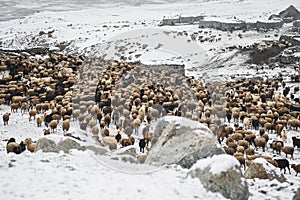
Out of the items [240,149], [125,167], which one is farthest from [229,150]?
[125,167]

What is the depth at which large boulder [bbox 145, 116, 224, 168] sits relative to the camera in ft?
33.3

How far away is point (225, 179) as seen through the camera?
8414 millimetres

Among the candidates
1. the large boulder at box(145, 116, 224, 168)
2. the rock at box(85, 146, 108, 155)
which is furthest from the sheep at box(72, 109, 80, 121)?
the large boulder at box(145, 116, 224, 168)

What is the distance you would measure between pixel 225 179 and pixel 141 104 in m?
12.7

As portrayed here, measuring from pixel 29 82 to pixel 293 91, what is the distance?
17912 mm

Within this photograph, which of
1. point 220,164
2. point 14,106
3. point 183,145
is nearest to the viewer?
point 220,164

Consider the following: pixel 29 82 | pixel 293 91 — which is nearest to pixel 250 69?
pixel 293 91

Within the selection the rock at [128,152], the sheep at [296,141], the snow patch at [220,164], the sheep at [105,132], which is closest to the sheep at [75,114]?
the sheep at [105,132]

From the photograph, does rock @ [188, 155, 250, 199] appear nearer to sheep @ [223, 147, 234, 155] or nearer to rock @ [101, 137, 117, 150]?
sheep @ [223, 147, 234, 155]

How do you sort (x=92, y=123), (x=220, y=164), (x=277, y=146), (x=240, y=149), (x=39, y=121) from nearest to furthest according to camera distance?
(x=220, y=164) → (x=240, y=149) → (x=277, y=146) → (x=92, y=123) → (x=39, y=121)

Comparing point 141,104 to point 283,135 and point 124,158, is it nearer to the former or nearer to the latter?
point 283,135

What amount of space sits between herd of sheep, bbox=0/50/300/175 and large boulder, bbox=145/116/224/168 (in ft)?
5.88

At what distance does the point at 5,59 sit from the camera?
2950 centimetres

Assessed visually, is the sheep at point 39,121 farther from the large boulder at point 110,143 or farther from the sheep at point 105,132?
the large boulder at point 110,143
